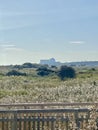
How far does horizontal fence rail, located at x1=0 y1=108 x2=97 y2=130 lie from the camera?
394 inches

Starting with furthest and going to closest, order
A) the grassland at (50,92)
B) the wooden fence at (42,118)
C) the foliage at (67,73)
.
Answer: the foliage at (67,73), the grassland at (50,92), the wooden fence at (42,118)

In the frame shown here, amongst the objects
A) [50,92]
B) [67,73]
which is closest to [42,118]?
[50,92]

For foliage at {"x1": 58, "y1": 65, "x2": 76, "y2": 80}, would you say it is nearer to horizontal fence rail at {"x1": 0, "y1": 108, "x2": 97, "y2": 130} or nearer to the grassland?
the grassland

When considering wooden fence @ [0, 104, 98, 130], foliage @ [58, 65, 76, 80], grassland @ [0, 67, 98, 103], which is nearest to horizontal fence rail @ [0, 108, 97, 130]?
wooden fence @ [0, 104, 98, 130]

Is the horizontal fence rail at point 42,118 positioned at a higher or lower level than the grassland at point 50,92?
higher

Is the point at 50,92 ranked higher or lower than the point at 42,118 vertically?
lower

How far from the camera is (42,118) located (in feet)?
33.4

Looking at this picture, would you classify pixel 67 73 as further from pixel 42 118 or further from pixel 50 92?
pixel 42 118

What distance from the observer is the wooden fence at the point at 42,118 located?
1000cm

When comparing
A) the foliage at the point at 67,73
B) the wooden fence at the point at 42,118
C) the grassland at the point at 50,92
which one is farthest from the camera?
the foliage at the point at 67,73

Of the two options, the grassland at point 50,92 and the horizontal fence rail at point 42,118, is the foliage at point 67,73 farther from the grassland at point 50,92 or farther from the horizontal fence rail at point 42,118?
the horizontal fence rail at point 42,118

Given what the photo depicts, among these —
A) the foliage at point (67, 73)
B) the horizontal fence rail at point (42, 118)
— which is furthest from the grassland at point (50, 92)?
the foliage at point (67, 73)

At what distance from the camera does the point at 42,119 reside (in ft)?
33.4

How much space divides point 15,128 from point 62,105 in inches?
71.0
